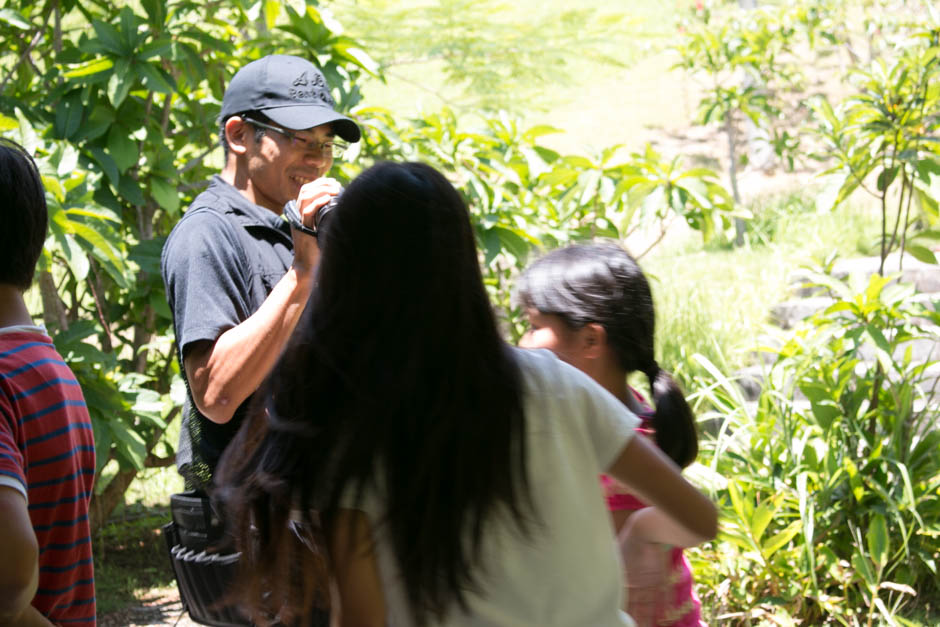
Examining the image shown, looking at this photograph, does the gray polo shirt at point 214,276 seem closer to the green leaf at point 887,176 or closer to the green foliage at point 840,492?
the green foliage at point 840,492

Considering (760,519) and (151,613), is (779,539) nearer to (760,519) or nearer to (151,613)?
(760,519)

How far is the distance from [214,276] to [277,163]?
1.35 ft

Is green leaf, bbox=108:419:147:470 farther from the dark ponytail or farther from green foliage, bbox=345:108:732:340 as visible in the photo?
the dark ponytail

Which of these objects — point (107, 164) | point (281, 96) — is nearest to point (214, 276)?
point (281, 96)

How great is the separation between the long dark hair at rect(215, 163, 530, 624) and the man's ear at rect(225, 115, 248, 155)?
3.75 feet

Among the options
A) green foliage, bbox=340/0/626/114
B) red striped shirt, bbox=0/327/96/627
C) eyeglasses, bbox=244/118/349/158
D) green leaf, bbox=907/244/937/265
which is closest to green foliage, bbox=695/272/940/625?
green leaf, bbox=907/244/937/265

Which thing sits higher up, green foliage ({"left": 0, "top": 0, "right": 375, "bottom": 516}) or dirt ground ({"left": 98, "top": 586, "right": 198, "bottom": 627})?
green foliage ({"left": 0, "top": 0, "right": 375, "bottom": 516})

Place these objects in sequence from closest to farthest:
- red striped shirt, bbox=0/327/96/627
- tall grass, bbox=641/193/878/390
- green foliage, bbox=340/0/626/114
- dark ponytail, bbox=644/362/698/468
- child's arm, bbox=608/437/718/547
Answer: child's arm, bbox=608/437/718/547 → red striped shirt, bbox=0/327/96/627 → dark ponytail, bbox=644/362/698/468 → tall grass, bbox=641/193/878/390 → green foliage, bbox=340/0/626/114

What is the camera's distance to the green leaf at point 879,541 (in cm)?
362

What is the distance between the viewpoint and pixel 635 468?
4.41ft

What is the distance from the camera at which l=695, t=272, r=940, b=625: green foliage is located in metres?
3.66

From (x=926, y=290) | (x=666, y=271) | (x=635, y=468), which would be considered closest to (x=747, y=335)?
(x=926, y=290)

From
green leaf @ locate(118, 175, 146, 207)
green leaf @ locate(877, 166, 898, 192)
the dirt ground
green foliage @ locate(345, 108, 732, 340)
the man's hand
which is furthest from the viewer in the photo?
the dirt ground

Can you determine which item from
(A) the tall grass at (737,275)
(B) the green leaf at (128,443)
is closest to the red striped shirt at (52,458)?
(B) the green leaf at (128,443)
